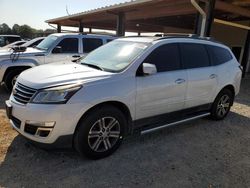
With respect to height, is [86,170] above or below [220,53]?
below

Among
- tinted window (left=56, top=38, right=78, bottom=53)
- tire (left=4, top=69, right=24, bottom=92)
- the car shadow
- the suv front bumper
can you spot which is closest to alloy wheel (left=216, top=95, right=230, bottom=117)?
the car shadow

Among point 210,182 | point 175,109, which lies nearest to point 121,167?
point 210,182

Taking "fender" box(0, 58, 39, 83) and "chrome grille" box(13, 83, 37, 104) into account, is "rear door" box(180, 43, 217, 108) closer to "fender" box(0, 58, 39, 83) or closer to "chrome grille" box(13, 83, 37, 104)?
"chrome grille" box(13, 83, 37, 104)

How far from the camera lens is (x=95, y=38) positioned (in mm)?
8312

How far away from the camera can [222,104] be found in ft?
18.6

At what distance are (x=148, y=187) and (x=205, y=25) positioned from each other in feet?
24.2

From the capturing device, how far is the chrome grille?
10.8 feet

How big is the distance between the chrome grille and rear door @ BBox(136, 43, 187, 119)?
5.04ft

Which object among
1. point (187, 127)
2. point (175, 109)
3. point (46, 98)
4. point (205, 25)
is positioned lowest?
point (187, 127)

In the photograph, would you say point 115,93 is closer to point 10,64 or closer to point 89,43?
point 10,64

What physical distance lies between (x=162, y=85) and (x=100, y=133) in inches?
51.8

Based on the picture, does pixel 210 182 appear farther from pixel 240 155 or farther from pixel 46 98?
pixel 46 98

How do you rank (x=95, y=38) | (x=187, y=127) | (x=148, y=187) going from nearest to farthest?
(x=148, y=187), (x=187, y=127), (x=95, y=38)

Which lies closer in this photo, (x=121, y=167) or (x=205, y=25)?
(x=121, y=167)
